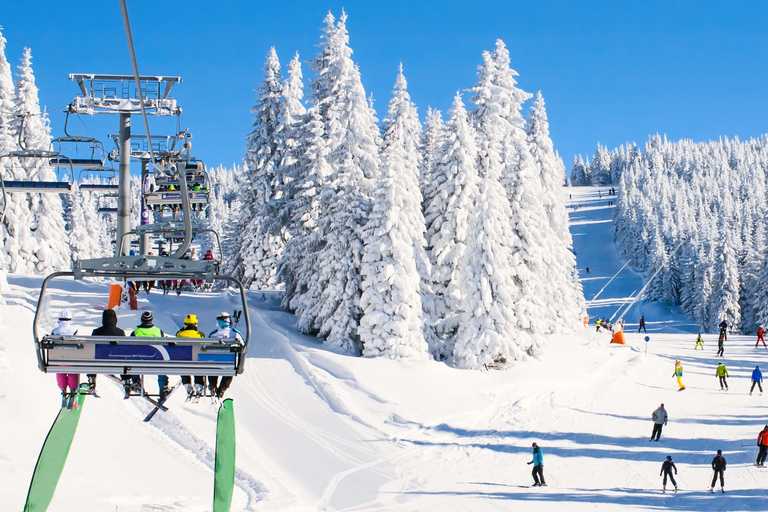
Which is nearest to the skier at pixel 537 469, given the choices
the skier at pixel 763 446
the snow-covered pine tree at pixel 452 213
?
the skier at pixel 763 446

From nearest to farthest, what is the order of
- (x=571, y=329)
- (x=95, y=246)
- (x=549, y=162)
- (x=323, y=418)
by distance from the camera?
(x=323, y=418) → (x=571, y=329) → (x=549, y=162) → (x=95, y=246)

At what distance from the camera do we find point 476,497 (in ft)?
62.4

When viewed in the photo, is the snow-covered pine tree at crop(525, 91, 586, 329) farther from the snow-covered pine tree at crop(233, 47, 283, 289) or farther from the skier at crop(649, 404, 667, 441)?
the snow-covered pine tree at crop(233, 47, 283, 289)

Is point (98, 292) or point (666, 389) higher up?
point (98, 292)

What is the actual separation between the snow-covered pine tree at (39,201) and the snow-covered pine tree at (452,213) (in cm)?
2478

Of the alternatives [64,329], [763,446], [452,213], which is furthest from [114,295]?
[763,446]

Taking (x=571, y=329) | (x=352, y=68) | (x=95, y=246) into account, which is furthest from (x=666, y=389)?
(x=95, y=246)

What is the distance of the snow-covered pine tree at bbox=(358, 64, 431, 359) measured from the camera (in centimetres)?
2894

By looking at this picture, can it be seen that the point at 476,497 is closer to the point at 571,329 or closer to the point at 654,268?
the point at 571,329

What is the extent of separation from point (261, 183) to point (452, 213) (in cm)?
1406

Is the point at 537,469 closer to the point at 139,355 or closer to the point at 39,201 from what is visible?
the point at 139,355

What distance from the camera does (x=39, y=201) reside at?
45438 mm

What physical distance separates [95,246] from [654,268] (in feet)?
254

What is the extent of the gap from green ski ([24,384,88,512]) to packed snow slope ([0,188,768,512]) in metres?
3.35
